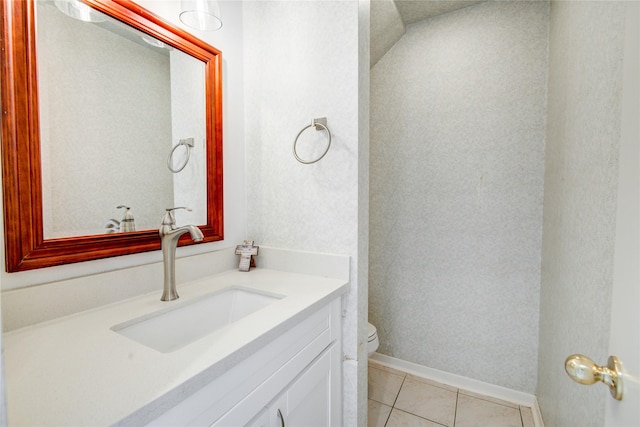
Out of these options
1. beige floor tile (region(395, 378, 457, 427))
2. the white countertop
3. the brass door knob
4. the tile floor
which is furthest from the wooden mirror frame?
beige floor tile (region(395, 378, 457, 427))

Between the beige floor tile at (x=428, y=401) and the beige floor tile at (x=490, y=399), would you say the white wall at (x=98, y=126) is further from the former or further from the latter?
the beige floor tile at (x=490, y=399)

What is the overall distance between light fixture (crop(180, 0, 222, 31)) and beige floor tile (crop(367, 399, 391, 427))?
2.08m

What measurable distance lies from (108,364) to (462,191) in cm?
189

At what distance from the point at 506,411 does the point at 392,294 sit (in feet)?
2.93

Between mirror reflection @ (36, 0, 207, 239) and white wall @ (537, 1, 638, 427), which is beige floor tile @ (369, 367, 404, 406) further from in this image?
mirror reflection @ (36, 0, 207, 239)

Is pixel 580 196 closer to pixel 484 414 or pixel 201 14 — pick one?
pixel 484 414

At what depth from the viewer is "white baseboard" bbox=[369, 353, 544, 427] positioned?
1.71 m

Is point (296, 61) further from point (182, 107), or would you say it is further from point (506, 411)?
point (506, 411)

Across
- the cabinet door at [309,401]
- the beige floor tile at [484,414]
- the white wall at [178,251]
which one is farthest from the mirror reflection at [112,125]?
the beige floor tile at [484,414]

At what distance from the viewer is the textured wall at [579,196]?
77 cm

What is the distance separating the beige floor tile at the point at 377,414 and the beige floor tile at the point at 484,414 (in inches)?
15.2

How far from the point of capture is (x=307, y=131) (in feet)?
4.37

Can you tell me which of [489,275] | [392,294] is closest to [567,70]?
[489,275]

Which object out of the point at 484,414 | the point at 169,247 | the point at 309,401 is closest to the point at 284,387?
the point at 309,401
